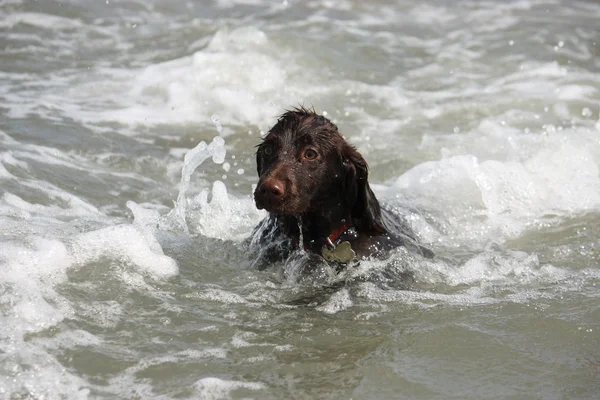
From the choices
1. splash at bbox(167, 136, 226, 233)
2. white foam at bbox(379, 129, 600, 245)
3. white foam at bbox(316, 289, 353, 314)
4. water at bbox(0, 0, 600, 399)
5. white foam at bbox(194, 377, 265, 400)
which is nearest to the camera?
white foam at bbox(194, 377, 265, 400)

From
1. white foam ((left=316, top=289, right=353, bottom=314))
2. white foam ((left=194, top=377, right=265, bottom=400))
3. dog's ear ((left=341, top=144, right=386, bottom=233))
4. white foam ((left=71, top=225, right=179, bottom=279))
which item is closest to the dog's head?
dog's ear ((left=341, top=144, right=386, bottom=233))

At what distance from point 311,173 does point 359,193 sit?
18.0 inches

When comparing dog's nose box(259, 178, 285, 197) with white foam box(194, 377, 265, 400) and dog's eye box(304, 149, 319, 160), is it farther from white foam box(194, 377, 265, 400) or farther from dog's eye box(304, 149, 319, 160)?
white foam box(194, 377, 265, 400)

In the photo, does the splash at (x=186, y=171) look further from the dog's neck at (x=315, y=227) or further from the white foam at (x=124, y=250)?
the dog's neck at (x=315, y=227)

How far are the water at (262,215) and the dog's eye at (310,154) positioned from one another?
0.81 m

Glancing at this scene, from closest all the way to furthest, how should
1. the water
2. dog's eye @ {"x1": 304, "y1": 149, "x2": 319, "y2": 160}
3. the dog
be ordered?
the water < the dog < dog's eye @ {"x1": 304, "y1": 149, "x2": 319, "y2": 160}

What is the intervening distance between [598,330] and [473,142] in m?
4.87

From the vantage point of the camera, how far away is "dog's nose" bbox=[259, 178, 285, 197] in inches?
201

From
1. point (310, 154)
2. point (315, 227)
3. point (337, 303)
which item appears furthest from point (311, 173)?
point (337, 303)

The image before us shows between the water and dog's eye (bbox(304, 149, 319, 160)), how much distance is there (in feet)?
2.64

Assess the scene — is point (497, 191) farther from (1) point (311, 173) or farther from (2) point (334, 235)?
(1) point (311, 173)

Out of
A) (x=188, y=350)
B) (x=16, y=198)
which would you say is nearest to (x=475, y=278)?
(x=188, y=350)

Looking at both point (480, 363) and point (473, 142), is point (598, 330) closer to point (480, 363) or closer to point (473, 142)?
point (480, 363)

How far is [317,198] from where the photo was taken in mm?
5492
